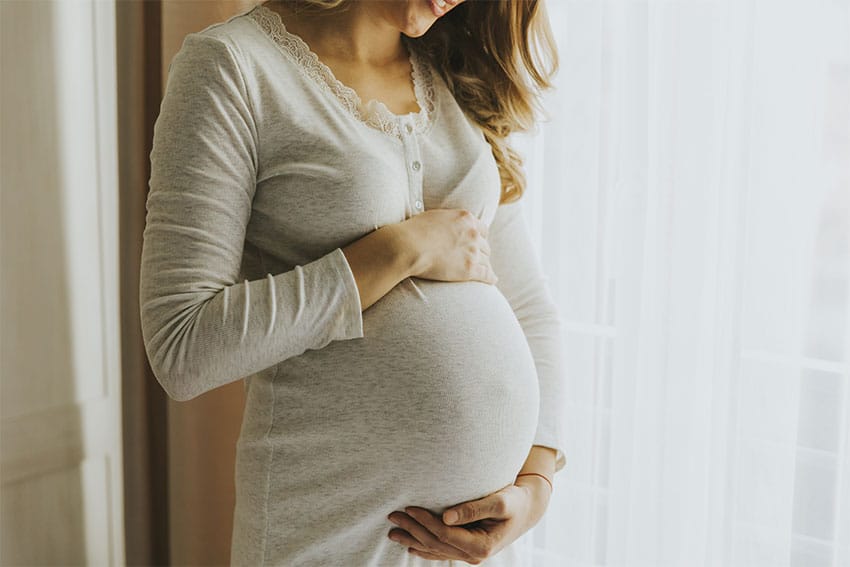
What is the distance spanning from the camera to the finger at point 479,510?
1012 millimetres

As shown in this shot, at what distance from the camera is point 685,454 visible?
126 cm

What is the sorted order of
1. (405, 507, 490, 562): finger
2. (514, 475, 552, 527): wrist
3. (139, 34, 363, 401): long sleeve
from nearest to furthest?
(139, 34, 363, 401): long sleeve, (405, 507, 490, 562): finger, (514, 475, 552, 527): wrist

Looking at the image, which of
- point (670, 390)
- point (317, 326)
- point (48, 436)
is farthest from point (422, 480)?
point (48, 436)

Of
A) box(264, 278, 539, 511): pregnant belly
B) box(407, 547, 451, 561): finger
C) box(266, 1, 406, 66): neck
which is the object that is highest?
box(266, 1, 406, 66): neck

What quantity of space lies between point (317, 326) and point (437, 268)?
0.58ft

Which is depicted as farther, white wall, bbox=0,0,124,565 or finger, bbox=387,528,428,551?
white wall, bbox=0,0,124,565

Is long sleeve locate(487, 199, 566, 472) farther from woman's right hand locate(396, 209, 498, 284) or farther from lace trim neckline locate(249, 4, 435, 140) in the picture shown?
lace trim neckline locate(249, 4, 435, 140)

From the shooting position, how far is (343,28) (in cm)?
110

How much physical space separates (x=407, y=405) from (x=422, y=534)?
17 centimetres

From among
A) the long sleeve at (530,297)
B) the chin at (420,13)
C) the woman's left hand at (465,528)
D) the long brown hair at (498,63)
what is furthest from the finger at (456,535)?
the chin at (420,13)

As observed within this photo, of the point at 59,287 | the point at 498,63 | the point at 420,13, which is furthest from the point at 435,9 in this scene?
the point at 59,287

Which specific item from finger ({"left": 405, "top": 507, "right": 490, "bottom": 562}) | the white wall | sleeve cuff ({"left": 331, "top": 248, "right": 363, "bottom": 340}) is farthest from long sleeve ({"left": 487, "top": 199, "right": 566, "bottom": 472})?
the white wall

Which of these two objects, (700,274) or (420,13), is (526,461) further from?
(420,13)

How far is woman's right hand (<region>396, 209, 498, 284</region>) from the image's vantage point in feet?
3.28
